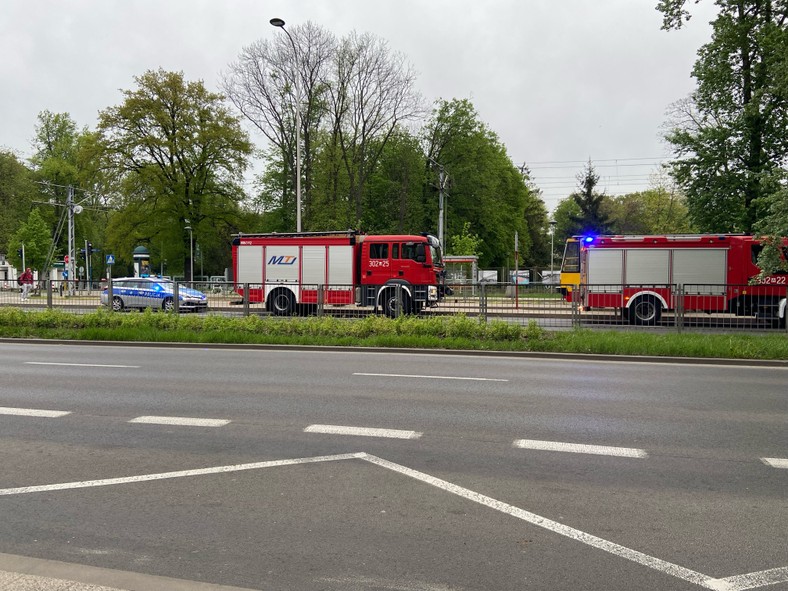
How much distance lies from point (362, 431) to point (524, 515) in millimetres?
2492

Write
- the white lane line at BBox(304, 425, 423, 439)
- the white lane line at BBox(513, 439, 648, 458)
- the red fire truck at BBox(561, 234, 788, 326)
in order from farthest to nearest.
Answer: the red fire truck at BBox(561, 234, 788, 326)
the white lane line at BBox(304, 425, 423, 439)
the white lane line at BBox(513, 439, 648, 458)

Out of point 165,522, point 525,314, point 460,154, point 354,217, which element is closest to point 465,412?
point 165,522

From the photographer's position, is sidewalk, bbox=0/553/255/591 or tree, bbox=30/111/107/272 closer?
sidewalk, bbox=0/553/255/591

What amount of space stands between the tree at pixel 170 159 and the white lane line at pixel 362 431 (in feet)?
130

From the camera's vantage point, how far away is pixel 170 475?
16.3ft

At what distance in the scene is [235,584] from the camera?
3240 mm

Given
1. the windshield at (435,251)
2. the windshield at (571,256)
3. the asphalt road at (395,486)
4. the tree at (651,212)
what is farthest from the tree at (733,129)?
the asphalt road at (395,486)

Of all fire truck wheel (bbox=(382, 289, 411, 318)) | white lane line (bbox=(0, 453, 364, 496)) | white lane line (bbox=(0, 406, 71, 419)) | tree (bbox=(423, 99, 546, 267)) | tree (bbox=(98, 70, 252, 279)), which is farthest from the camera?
tree (bbox=(423, 99, 546, 267))

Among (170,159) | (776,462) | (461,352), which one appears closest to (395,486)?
(776,462)

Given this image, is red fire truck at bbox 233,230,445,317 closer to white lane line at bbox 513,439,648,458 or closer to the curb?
the curb

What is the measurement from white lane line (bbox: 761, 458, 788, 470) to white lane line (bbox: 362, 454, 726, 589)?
7.98 feet

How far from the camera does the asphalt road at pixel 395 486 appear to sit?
11.2 feet

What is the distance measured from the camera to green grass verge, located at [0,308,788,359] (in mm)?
12352

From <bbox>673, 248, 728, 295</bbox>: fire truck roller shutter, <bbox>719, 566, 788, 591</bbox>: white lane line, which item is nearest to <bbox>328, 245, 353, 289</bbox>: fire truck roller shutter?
<bbox>673, 248, 728, 295</bbox>: fire truck roller shutter
